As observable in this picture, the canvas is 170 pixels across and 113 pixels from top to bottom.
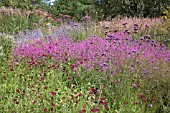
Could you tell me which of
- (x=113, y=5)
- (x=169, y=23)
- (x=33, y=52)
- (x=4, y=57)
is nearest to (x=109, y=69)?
(x=33, y=52)

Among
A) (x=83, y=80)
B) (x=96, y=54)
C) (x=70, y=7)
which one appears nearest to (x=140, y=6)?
(x=70, y=7)

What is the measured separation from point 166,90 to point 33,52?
2.33m

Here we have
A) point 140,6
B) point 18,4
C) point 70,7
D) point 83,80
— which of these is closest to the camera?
point 83,80

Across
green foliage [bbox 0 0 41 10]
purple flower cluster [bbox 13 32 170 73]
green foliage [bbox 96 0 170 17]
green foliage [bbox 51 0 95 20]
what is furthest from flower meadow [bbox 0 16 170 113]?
green foliage [bbox 51 0 95 20]

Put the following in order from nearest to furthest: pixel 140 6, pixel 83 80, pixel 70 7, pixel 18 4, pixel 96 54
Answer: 1. pixel 83 80
2. pixel 96 54
3. pixel 140 6
4. pixel 18 4
5. pixel 70 7

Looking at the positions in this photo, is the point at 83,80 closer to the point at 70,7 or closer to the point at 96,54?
the point at 96,54

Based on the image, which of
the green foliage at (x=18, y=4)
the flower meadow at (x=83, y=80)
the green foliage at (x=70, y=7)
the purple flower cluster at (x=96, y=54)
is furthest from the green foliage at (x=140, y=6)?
the purple flower cluster at (x=96, y=54)

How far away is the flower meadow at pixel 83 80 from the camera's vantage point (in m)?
3.76

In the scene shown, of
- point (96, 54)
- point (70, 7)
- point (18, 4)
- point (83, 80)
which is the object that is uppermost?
point (96, 54)

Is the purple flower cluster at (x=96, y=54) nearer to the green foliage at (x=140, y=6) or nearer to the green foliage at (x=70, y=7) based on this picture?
the green foliage at (x=140, y=6)

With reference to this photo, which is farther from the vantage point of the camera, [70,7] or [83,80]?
[70,7]

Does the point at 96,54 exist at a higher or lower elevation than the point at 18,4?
higher

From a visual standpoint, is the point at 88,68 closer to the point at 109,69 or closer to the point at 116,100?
the point at 109,69

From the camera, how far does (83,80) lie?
4699mm
